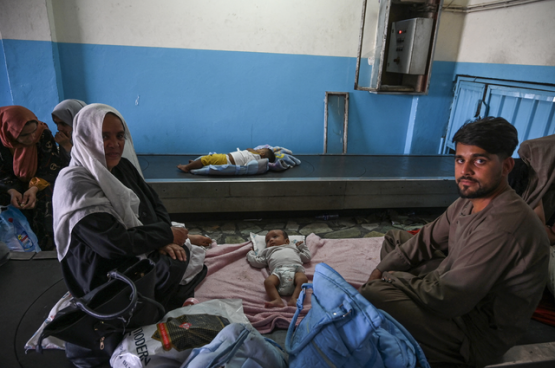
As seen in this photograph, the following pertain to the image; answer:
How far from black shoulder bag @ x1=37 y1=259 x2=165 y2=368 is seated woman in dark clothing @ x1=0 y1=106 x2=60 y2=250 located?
1.37m

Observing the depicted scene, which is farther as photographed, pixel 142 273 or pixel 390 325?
pixel 142 273

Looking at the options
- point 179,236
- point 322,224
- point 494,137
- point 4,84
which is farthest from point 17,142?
point 494,137

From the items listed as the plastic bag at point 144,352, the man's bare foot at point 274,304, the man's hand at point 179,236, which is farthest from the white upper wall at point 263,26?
the plastic bag at point 144,352

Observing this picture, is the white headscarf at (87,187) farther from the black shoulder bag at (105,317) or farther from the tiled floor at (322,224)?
the tiled floor at (322,224)

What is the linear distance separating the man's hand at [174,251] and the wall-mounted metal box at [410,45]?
12.6 feet

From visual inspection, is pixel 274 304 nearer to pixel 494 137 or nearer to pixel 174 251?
pixel 174 251

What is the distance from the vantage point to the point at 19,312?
1.96 meters

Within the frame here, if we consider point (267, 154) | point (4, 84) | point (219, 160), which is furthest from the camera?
point (267, 154)

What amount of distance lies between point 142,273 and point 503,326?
1705mm

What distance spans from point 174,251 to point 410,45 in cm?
397

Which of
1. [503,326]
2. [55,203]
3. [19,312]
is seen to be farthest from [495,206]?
[19,312]

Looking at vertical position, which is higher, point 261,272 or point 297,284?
point 297,284

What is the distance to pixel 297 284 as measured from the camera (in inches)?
91.6

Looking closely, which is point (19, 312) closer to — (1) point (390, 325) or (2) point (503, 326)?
(1) point (390, 325)
